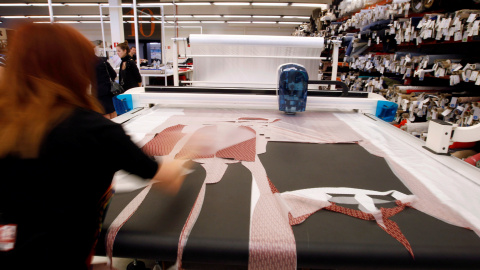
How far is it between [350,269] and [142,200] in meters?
0.55

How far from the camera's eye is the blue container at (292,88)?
1781 mm

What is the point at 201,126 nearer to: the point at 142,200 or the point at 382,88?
the point at 142,200

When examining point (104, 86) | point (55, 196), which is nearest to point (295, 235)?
point (55, 196)

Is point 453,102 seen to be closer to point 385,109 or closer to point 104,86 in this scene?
point 385,109

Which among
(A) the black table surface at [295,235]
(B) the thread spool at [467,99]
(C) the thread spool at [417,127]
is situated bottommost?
(C) the thread spool at [417,127]

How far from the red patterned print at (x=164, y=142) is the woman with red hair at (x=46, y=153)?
41 centimetres

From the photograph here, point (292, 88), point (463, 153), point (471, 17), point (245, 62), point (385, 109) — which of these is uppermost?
point (471, 17)

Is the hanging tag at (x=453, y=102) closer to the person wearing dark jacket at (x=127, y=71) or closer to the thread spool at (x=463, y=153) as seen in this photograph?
the thread spool at (x=463, y=153)

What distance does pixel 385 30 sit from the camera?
319 cm

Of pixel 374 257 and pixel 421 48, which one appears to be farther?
pixel 421 48

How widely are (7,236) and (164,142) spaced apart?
2.28 ft

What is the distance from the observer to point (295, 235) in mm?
664

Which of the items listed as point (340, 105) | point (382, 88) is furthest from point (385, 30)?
point (340, 105)

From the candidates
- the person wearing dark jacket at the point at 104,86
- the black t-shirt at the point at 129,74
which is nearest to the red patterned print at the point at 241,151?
the person wearing dark jacket at the point at 104,86
